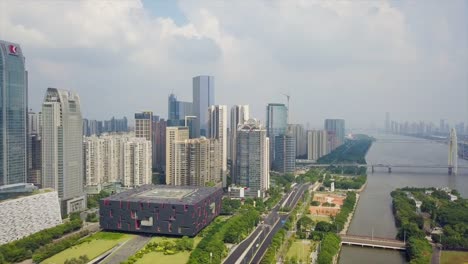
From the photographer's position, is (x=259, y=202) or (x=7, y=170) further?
(x=259, y=202)

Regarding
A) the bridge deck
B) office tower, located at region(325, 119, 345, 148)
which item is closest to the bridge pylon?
office tower, located at region(325, 119, 345, 148)

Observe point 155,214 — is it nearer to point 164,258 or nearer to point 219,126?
point 164,258

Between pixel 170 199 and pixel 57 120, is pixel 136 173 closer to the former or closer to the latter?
pixel 57 120

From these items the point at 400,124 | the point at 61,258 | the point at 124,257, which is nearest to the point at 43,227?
the point at 61,258

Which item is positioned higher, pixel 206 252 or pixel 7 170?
pixel 7 170

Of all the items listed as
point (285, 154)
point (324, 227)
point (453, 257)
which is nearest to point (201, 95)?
point (285, 154)

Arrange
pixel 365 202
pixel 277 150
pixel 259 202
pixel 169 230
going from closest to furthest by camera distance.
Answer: pixel 169 230, pixel 259 202, pixel 365 202, pixel 277 150

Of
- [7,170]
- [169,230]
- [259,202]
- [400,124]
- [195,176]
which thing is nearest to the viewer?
[169,230]

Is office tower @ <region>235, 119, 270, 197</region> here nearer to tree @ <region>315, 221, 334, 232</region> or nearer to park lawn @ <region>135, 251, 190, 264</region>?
tree @ <region>315, 221, 334, 232</region>
